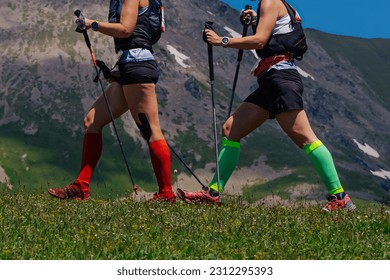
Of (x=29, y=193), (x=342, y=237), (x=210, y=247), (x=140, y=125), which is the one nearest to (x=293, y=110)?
(x=140, y=125)

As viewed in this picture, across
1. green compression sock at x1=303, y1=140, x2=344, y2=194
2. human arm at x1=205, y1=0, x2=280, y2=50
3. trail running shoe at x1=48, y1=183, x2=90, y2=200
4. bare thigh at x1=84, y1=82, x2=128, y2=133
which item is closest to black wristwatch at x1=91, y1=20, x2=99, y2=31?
bare thigh at x1=84, y1=82, x2=128, y2=133

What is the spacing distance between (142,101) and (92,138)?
143cm

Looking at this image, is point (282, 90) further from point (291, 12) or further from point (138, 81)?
point (138, 81)

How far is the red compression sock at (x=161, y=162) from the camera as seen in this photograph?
42.4 ft

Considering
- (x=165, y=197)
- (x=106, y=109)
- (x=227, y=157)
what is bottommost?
(x=165, y=197)

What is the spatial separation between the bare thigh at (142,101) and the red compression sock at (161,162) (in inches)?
10.9

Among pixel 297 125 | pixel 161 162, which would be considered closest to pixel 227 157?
pixel 161 162

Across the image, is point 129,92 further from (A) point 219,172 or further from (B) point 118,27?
(A) point 219,172

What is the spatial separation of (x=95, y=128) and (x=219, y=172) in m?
2.53

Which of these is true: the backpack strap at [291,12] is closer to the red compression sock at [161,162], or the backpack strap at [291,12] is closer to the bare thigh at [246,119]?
the bare thigh at [246,119]

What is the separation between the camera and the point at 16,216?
9648 millimetres

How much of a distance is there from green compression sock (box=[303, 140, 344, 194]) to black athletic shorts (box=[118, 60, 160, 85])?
2.99m

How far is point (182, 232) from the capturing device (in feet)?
28.5

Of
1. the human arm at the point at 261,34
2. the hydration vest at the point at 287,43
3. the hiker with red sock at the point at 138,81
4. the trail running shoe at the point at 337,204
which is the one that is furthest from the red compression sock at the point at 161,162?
the trail running shoe at the point at 337,204
